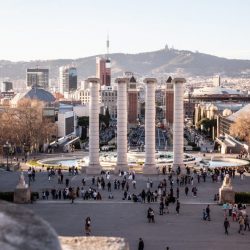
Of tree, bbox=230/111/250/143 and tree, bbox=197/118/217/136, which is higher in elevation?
tree, bbox=230/111/250/143

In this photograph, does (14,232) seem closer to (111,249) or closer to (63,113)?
(111,249)

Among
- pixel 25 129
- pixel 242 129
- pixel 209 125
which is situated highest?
pixel 25 129

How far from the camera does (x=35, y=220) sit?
2656 millimetres

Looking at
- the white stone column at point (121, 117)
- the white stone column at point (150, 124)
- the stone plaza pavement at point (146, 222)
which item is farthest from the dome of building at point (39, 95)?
the stone plaza pavement at point (146, 222)

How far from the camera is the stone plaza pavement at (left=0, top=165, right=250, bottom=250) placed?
2444 centimetres

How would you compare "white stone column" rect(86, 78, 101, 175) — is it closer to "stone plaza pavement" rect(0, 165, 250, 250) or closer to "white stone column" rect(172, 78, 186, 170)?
"white stone column" rect(172, 78, 186, 170)

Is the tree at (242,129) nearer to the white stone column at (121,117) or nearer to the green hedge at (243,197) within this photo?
the white stone column at (121,117)

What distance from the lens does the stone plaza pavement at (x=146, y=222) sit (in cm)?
2444

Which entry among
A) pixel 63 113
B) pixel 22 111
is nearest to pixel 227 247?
pixel 22 111

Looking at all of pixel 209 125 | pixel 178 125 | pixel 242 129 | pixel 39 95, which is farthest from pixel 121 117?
pixel 39 95

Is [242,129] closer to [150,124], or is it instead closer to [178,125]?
[178,125]

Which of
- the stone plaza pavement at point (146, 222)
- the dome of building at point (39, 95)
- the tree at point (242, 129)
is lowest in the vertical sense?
the stone plaza pavement at point (146, 222)

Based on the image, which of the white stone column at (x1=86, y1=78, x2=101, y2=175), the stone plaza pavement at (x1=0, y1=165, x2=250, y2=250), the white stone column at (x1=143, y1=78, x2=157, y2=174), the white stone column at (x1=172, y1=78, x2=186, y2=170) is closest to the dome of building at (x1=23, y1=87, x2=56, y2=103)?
the white stone column at (x1=86, y1=78, x2=101, y2=175)

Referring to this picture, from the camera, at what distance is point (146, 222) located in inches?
1135
